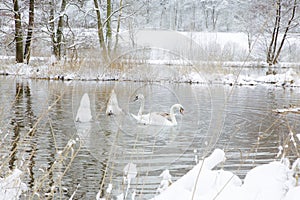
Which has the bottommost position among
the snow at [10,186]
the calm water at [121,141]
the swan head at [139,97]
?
the calm water at [121,141]

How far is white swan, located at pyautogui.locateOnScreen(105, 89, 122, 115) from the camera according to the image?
16.4ft

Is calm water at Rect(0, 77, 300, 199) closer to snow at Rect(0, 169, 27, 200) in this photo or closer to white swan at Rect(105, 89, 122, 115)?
white swan at Rect(105, 89, 122, 115)

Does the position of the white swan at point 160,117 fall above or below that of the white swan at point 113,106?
below

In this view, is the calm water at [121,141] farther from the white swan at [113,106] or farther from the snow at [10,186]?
the snow at [10,186]

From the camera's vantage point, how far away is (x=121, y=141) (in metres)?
5.41

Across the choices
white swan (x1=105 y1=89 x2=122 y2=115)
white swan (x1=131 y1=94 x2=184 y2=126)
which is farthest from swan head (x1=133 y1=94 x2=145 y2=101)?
white swan (x1=105 y1=89 x2=122 y2=115)

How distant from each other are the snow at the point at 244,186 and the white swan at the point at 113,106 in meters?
2.22

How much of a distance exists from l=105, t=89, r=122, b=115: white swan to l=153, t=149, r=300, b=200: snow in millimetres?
2224

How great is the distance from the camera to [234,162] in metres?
4.56

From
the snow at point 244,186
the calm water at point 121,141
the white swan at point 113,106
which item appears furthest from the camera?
the white swan at point 113,106

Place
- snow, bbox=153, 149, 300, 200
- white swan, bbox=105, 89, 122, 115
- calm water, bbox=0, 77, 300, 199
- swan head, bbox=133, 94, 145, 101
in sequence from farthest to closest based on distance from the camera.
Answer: swan head, bbox=133, 94, 145, 101 < white swan, bbox=105, 89, 122, 115 < calm water, bbox=0, 77, 300, 199 < snow, bbox=153, 149, 300, 200

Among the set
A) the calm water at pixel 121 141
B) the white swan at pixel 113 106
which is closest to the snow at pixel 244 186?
the calm water at pixel 121 141

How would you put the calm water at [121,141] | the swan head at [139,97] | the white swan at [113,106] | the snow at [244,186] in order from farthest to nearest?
the swan head at [139,97] < the white swan at [113,106] < the calm water at [121,141] < the snow at [244,186]

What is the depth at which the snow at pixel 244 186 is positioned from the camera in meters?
2.51
